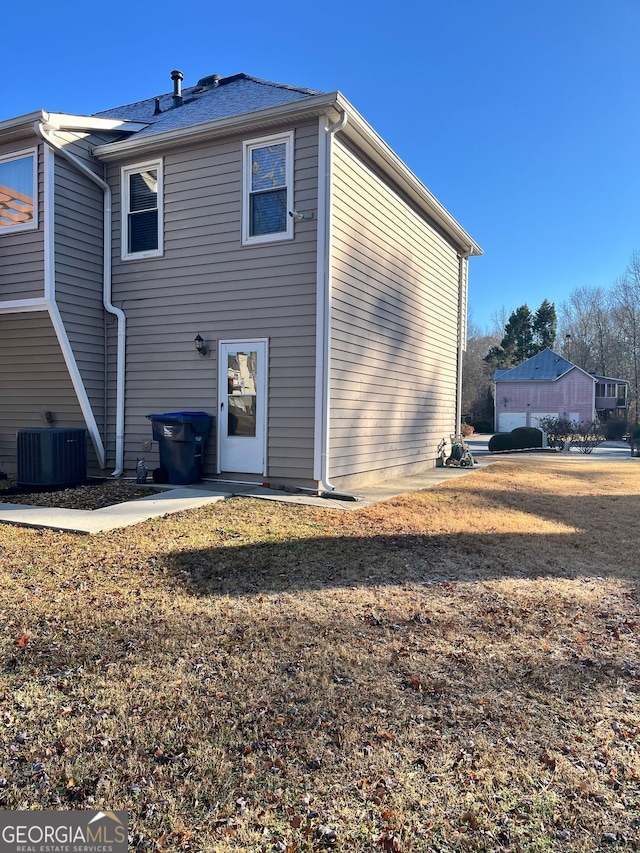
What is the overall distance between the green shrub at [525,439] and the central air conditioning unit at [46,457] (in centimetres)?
1594

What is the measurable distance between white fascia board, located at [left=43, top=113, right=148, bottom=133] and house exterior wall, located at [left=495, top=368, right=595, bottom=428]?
3405 centimetres

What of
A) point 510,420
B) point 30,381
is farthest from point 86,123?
point 510,420

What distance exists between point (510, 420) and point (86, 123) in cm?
3504

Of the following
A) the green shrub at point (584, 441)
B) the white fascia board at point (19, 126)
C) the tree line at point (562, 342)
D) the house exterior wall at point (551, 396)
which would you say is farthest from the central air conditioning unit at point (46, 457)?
the tree line at point (562, 342)

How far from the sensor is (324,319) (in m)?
7.22

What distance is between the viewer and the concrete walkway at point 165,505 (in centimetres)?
551

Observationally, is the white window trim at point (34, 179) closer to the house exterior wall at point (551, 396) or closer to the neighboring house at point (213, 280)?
the neighboring house at point (213, 280)

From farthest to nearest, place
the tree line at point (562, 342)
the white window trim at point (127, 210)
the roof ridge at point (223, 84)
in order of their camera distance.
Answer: the tree line at point (562, 342)
the white window trim at point (127, 210)
the roof ridge at point (223, 84)

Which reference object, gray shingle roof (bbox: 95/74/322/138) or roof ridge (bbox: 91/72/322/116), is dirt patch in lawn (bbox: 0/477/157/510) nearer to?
gray shingle roof (bbox: 95/74/322/138)

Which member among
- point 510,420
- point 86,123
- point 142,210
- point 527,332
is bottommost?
point 510,420

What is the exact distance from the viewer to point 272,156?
24.6 feet

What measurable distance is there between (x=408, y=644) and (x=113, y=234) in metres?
7.85

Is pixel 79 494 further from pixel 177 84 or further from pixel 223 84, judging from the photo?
pixel 223 84

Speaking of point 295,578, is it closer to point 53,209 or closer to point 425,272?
point 53,209
